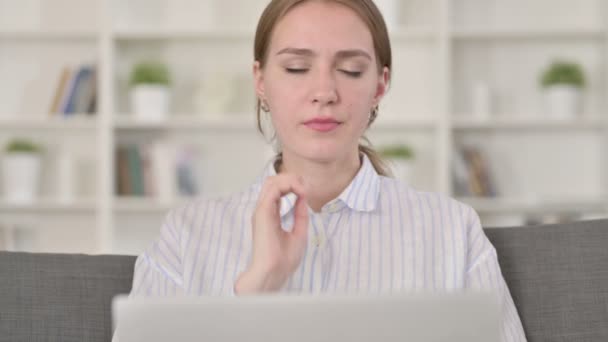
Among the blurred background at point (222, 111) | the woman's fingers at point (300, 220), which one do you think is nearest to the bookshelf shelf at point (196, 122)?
the blurred background at point (222, 111)

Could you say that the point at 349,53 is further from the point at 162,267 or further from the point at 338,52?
the point at 162,267

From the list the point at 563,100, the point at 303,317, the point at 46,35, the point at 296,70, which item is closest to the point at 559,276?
the point at 296,70

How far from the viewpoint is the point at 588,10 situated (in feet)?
13.7

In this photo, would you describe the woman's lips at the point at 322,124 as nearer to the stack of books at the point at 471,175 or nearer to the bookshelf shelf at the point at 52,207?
the stack of books at the point at 471,175

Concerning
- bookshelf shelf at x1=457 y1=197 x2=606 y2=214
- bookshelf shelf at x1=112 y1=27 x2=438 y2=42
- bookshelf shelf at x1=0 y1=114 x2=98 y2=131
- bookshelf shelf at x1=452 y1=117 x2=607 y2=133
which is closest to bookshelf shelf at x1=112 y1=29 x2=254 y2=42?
bookshelf shelf at x1=112 y1=27 x2=438 y2=42

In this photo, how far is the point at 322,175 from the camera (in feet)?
5.49

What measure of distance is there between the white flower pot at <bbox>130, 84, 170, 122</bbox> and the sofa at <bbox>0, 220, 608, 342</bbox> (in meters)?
2.44

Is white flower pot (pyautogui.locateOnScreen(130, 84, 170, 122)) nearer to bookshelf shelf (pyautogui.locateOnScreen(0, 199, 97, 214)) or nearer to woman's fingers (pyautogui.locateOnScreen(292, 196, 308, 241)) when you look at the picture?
bookshelf shelf (pyautogui.locateOnScreen(0, 199, 97, 214))

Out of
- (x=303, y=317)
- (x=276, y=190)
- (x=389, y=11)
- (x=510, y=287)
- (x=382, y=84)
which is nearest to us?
(x=303, y=317)

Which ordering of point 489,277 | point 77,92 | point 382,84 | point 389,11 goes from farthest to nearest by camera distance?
point 77,92
point 389,11
point 382,84
point 489,277

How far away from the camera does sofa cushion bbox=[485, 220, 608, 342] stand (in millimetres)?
1579

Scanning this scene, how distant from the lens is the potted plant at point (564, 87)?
13.1 ft

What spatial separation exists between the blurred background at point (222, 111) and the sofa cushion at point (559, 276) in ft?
7.64

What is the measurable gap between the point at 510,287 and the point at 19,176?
9.67 ft
